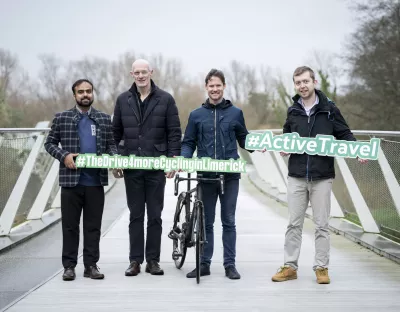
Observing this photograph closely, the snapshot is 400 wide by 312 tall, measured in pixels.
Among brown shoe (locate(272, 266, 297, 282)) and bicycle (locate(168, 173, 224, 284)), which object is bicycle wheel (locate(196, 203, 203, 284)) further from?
brown shoe (locate(272, 266, 297, 282))

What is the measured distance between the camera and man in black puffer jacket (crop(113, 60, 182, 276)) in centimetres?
611

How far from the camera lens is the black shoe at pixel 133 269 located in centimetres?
606

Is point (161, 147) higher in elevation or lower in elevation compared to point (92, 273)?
higher

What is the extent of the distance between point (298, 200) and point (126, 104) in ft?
5.78

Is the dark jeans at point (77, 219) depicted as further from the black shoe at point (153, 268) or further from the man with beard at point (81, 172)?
the black shoe at point (153, 268)

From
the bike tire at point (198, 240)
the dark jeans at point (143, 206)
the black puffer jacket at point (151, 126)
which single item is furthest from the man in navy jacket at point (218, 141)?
the dark jeans at point (143, 206)

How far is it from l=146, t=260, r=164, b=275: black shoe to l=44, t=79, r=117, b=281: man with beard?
0.46 metres

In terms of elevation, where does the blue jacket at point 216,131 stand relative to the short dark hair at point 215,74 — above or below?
below

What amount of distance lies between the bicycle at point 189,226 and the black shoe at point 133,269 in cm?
42

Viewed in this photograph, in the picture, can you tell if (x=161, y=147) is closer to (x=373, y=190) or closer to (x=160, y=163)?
(x=160, y=163)

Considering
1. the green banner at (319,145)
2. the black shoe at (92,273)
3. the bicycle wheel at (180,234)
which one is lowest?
the black shoe at (92,273)

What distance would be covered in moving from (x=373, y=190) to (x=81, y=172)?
12.1 ft

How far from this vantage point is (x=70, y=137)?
19.7 feet

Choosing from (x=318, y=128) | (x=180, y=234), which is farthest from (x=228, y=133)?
(x=180, y=234)
